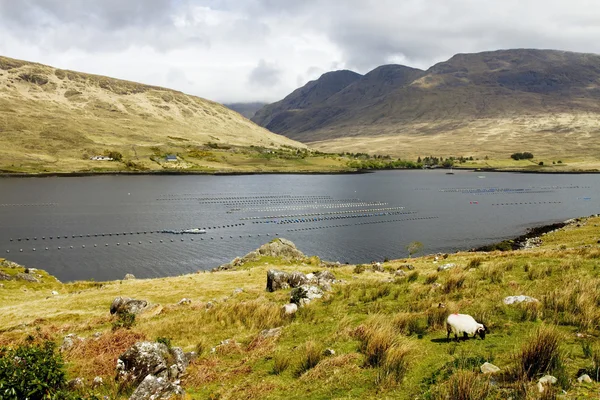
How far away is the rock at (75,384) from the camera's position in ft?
41.5

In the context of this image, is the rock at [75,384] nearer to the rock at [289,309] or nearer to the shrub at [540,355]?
the rock at [289,309]

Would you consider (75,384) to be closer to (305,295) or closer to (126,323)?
(126,323)

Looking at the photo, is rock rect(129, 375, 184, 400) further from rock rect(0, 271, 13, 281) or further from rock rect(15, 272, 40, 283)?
rock rect(15, 272, 40, 283)

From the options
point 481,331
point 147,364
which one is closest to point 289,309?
point 147,364

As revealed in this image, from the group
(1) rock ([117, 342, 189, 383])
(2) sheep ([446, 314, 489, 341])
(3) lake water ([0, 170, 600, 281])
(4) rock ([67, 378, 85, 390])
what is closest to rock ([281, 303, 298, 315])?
(1) rock ([117, 342, 189, 383])

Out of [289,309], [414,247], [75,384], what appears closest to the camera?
[75,384]

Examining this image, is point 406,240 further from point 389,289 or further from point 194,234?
point 389,289

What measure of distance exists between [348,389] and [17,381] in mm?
8751

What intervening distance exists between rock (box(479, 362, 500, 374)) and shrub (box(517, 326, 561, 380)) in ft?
1.83

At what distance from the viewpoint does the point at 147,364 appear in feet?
42.3

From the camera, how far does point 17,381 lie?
10375mm

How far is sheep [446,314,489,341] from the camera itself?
12.8m

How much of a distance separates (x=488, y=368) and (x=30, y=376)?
12.1 metres

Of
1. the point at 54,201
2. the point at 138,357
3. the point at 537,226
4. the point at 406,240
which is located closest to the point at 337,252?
the point at 406,240
